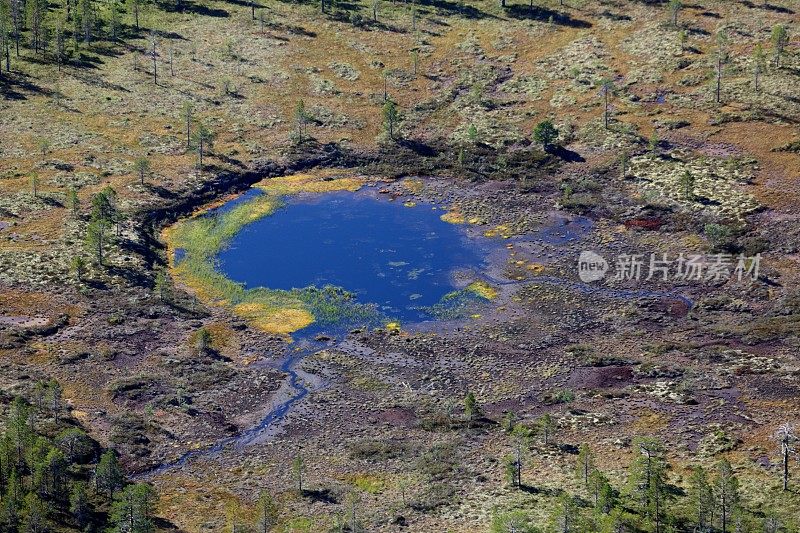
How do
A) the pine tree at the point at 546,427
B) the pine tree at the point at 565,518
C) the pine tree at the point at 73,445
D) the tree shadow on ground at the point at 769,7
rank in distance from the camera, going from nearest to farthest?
the pine tree at the point at 565,518 < the pine tree at the point at 73,445 < the pine tree at the point at 546,427 < the tree shadow on ground at the point at 769,7

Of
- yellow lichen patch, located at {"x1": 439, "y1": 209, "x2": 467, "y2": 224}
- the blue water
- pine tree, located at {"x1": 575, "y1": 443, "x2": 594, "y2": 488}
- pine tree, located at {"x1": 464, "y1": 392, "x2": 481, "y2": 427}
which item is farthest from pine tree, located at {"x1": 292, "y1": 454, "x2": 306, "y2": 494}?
yellow lichen patch, located at {"x1": 439, "y1": 209, "x2": 467, "y2": 224}

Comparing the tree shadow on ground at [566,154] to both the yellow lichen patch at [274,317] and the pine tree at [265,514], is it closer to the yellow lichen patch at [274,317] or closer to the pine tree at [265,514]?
the yellow lichen patch at [274,317]

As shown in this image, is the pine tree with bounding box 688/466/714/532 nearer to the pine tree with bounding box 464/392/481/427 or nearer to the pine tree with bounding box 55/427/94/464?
the pine tree with bounding box 464/392/481/427

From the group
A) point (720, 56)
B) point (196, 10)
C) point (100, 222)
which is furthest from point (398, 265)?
point (196, 10)

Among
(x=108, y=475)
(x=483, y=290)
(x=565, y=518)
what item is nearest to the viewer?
(x=565, y=518)

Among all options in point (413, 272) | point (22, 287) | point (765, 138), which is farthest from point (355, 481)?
point (765, 138)

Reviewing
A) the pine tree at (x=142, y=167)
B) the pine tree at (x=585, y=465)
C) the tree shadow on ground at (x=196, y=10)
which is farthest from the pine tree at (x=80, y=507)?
the tree shadow on ground at (x=196, y=10)

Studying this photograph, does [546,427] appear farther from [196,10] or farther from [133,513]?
[196,10]

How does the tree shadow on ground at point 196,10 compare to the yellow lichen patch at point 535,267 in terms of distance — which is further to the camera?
the tree shadow on ground at point 196,10
